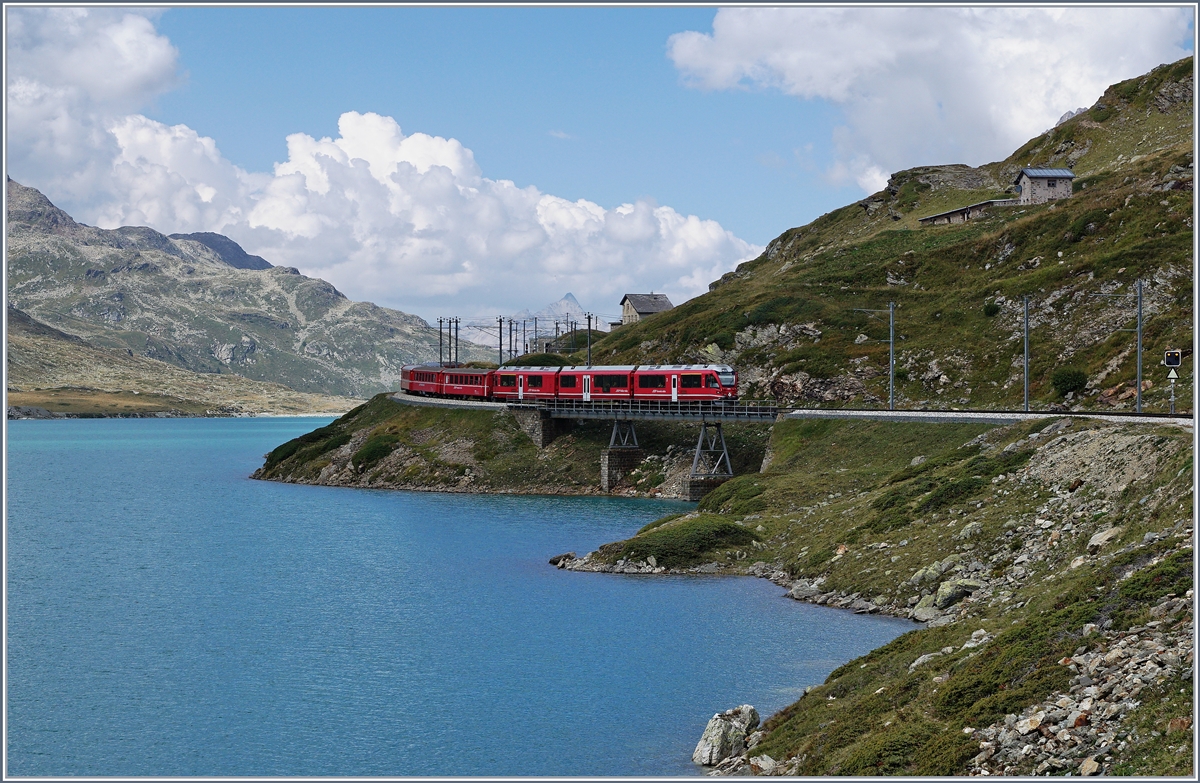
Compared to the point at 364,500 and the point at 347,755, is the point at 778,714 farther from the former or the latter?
the point at 364,500

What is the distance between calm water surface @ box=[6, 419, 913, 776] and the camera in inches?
1303

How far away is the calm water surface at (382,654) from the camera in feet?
109

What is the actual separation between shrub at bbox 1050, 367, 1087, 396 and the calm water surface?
39.4 m

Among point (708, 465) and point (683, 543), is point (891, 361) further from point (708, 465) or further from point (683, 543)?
point (683, 543)

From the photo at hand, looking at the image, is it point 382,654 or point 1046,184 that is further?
point 1046,184

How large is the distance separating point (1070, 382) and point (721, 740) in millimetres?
71299

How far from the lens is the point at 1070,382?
Result: 90.1 meters

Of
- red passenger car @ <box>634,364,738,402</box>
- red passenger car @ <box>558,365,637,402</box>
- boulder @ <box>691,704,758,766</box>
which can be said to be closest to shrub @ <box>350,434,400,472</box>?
red passenger car @ <box>558,365,637,402</box>

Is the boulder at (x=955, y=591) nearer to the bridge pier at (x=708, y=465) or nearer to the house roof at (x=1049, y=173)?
the bridge pier at (x=708, y=465)

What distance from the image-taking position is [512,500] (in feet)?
334

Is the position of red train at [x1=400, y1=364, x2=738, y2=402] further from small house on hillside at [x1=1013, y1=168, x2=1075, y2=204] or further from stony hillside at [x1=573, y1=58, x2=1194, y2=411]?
small house on hillside at [x1=1013, y1=168, x2=1075, y2=204]

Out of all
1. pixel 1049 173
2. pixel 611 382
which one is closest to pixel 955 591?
pixel 611 382

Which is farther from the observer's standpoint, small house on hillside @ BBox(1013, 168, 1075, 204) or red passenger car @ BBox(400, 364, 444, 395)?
small house on hillside @ BBox(1013, 168, 1075, 204)

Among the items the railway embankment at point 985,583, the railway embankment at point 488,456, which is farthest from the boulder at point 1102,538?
the railway embankment at point 488,456
